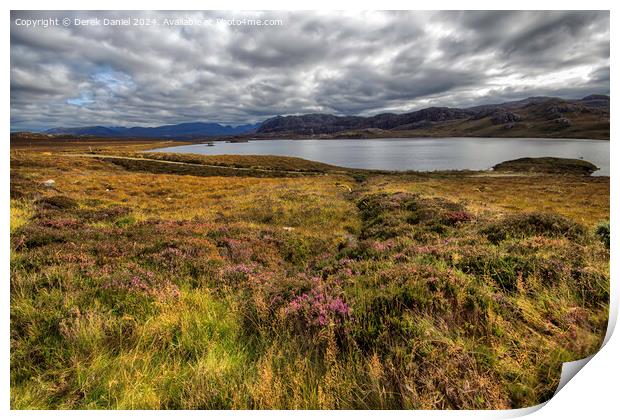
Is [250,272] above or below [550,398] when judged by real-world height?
above

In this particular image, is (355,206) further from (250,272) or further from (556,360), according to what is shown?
(556,360)

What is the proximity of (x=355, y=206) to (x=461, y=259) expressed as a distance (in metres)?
12.9

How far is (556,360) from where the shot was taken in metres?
3.36

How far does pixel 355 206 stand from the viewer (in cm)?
1841

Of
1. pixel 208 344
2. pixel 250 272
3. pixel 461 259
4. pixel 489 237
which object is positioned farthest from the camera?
pixel 489 237

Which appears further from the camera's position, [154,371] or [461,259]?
[461,259]
